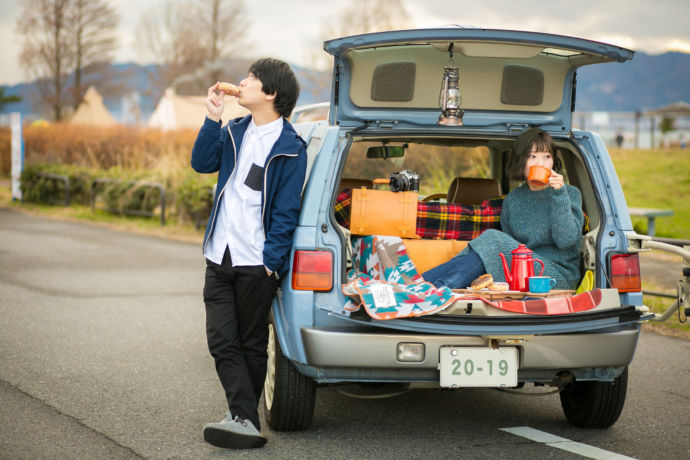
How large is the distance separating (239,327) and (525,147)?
1.95m

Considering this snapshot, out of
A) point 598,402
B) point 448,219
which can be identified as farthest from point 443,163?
point 598,402

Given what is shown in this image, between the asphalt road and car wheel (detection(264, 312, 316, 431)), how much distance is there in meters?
0.09

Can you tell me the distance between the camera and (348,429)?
4742 millimetres

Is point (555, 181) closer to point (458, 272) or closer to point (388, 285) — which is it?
point (458, 272)

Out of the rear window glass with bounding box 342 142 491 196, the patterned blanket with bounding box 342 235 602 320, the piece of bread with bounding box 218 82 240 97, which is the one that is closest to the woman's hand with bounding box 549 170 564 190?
the patterned blanket with bounding box 342 235 602 320

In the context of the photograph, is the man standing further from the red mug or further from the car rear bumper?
the red mug

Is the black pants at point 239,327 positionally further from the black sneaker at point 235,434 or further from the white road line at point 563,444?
the white road line at point 563,444

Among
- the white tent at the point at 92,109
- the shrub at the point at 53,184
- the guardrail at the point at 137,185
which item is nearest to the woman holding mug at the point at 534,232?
the guardrail at the point at 137,185

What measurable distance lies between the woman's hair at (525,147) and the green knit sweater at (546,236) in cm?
14

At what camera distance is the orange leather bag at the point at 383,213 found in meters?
4.82

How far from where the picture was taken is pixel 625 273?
4.48 m

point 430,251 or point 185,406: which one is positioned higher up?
point 430,251

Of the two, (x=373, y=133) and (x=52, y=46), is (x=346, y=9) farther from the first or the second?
(x=373, y=133)

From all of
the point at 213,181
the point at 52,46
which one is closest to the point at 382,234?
the point at 213,181
